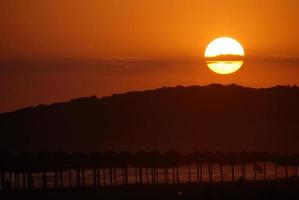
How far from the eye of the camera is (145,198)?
66.2 metres

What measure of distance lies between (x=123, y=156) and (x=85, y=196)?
26.2 m

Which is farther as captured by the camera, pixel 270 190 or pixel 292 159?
pixel 292 159

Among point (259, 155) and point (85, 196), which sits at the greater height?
point (259, 155)

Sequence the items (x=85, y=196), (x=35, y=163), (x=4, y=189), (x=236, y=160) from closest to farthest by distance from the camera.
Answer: (x=85, y=196)
(x=4, y=189)
(x=35, y=163)
(x=236, y=160)

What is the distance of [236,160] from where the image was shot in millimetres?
101625

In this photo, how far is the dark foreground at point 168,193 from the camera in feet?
208

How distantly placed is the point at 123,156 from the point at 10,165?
37.8 feet

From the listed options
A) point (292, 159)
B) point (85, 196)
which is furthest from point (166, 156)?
point (85, 196)

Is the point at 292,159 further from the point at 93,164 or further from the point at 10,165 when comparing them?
the point at 10,165

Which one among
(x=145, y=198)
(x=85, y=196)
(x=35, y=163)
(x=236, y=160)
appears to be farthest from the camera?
(x=236, y=160)

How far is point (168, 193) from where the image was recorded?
70.8 m

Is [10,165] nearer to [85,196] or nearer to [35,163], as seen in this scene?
[35,163]

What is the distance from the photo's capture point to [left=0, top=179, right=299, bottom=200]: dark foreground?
6338 centimetres

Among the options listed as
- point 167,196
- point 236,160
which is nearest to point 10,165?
point 236,160
